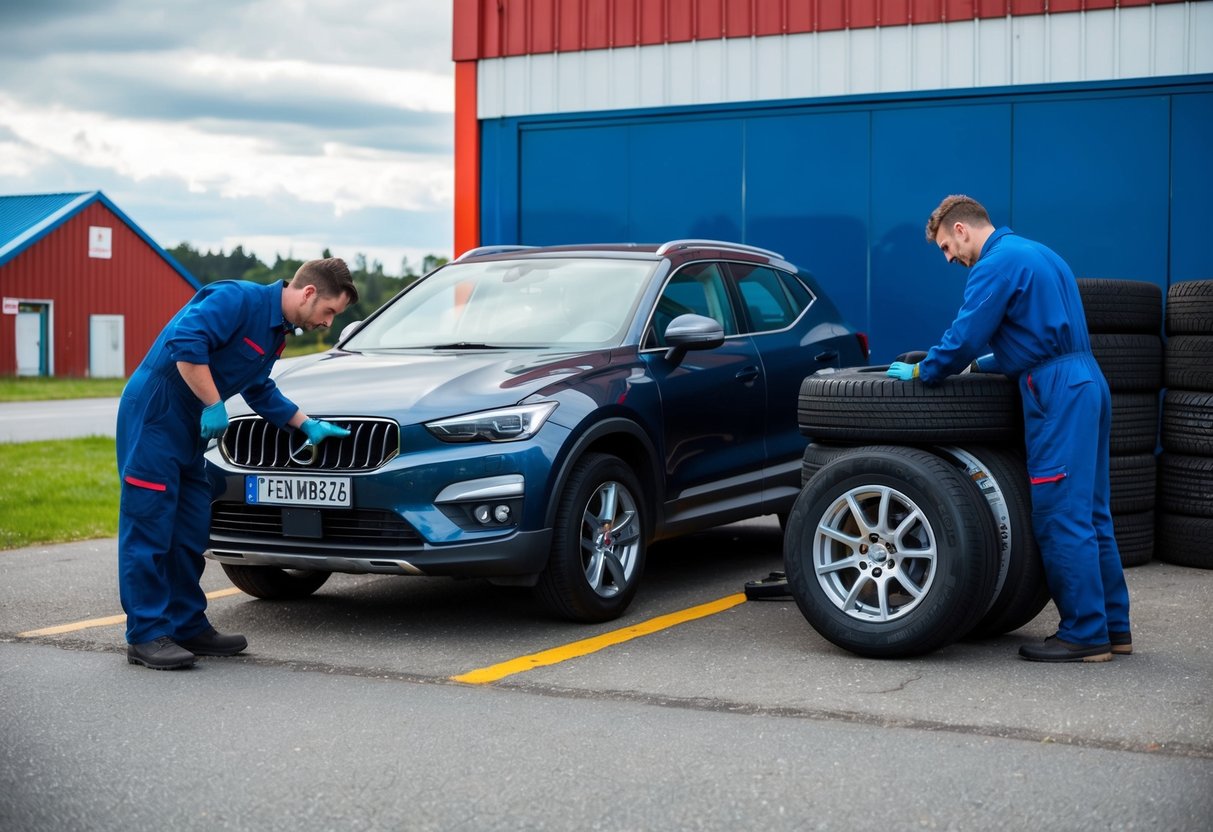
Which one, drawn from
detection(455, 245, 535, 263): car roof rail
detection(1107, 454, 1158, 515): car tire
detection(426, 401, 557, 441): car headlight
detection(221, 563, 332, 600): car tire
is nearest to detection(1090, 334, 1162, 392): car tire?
detection(1107, 454, 1158, 515): car tire

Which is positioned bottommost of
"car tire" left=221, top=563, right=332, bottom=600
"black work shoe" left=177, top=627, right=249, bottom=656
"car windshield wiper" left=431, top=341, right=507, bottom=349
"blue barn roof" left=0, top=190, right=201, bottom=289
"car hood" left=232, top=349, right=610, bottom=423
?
"black work shoe" left=177, top=627, right=249, bottom=656

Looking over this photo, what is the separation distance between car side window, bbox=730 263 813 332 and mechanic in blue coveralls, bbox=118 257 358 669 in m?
2.74

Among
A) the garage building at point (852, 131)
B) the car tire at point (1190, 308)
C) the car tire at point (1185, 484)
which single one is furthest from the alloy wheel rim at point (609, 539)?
the garage building at point (852, 131)

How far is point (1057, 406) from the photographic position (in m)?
5.58

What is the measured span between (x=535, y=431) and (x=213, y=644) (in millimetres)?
1570

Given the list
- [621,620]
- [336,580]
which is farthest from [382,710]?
[336,580]

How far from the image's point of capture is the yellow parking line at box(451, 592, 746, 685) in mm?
5484

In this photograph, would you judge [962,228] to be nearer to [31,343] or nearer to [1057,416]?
[1057,416]

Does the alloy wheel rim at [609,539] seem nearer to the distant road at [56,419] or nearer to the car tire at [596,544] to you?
the car tire at [596,544]

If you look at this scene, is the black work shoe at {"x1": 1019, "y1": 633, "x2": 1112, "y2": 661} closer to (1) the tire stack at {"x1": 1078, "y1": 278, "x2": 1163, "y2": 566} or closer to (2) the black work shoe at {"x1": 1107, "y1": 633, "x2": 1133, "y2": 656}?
(2) the black work shoe at {"x1": 1107, "y1": 633, "x2": 1133, "y2": 656}

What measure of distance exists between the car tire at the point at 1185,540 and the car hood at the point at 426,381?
3.68 metres

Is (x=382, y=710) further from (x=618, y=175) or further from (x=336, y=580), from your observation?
(x=618, y=175)

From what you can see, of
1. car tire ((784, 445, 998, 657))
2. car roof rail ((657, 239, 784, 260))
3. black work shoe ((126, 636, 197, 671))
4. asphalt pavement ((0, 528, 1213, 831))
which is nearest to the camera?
asphalt pavement ((0, 528, 1213, 831))

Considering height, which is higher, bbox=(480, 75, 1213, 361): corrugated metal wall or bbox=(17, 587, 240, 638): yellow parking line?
bbox=(480, 75, 1213, 361): corrugated metal wall
